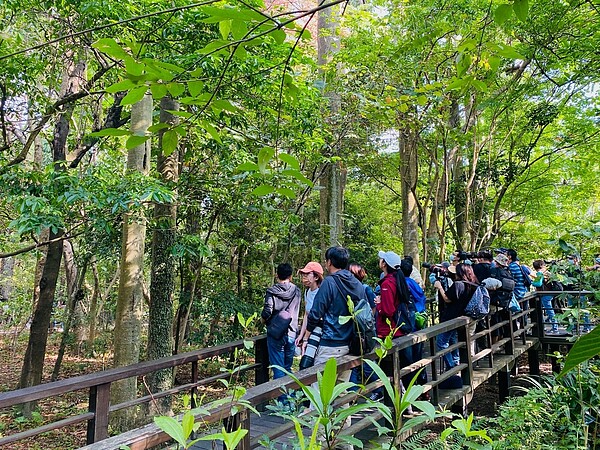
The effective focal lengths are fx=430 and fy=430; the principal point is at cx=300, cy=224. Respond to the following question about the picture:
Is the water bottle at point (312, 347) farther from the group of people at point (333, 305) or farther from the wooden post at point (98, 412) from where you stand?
the wooden post at point (98, 412)

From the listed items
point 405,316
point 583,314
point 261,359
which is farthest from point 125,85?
point 583,314

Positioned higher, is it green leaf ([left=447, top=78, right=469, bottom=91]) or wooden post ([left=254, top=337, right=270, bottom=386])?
green leaf ([left=447, top=78, right=469, bottom=91])

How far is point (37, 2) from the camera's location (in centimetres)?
450

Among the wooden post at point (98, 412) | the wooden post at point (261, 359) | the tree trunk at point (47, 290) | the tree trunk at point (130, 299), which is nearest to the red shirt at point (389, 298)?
the wooden post at point (261, 359)

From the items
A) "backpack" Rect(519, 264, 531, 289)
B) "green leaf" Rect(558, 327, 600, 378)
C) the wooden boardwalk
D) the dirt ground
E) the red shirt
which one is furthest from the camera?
"backpack" Rect(519, 264, 531, 289)

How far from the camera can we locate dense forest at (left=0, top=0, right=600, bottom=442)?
59.9 inches

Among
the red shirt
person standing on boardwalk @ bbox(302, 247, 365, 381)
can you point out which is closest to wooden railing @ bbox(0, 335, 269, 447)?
person standing on boardwalk @ bbox(302, 247, 365, 381)

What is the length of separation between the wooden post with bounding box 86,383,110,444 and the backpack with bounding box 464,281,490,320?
3.93 metres

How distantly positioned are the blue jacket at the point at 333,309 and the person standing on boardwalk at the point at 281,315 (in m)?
1.19

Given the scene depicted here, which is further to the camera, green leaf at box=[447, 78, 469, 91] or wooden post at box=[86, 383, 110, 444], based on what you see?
wooden post at box=[86, 383, 110, 444]

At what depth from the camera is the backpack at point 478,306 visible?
5.04 metres

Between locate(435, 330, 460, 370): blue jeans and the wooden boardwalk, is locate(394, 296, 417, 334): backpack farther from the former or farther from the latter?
locate(435, 330, 460, 370): blue jeans

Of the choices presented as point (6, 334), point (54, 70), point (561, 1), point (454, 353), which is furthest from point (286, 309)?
point (6, 334)

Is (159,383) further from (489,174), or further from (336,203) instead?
(489,174)
